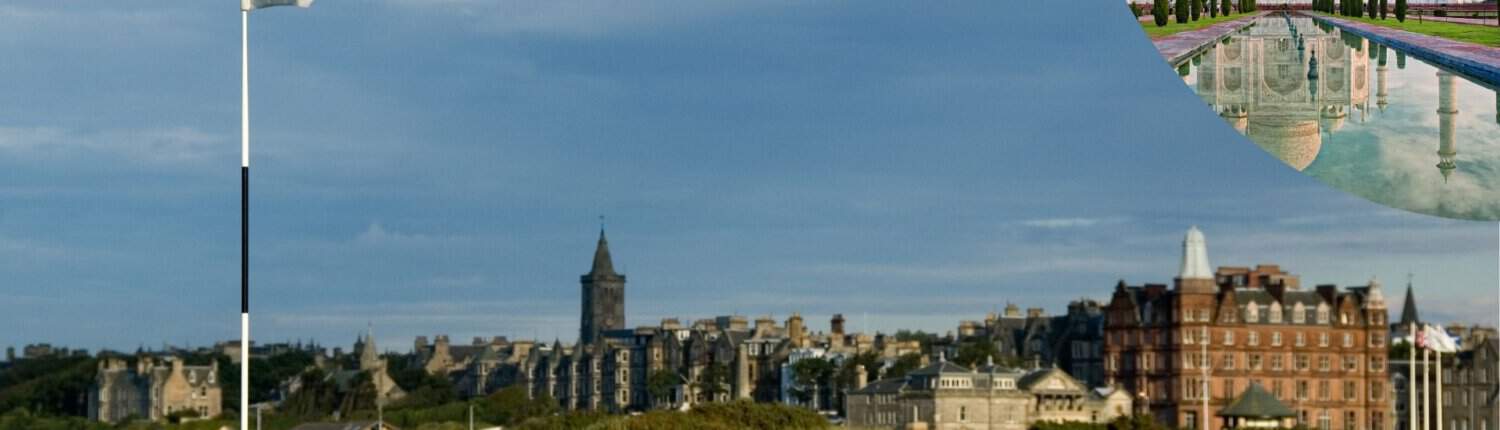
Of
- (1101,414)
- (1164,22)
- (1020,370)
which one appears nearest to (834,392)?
(1020,370)

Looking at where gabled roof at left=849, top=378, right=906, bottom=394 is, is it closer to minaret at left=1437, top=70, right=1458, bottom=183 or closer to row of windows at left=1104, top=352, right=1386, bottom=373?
row of windows at left=1104, top=352, right=1386, bottom=373

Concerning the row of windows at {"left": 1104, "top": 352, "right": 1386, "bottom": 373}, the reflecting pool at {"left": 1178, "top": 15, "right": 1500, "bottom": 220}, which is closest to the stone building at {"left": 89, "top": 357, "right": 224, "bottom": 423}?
the row of windows at {"left": 1104, "top": 352, "right": 1386, "bottom": 373}

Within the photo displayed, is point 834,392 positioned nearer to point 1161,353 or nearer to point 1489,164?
point 1161,353

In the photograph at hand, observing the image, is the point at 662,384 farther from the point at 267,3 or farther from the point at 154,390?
the point at 267,3

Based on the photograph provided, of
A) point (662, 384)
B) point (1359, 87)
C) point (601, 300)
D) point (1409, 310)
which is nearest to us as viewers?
point (1359, 87)

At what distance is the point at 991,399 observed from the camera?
A: 173 ft

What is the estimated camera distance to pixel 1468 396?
1590 inches

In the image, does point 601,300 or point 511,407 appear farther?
point 601,300

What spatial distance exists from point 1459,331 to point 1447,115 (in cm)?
2511

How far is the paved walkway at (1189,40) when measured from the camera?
16.8 meters

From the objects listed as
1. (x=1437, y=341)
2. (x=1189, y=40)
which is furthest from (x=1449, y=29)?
(x=1437, y=341)

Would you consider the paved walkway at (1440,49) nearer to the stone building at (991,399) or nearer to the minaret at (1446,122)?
the minaret at (1446,122)

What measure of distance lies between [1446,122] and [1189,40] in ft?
5.80

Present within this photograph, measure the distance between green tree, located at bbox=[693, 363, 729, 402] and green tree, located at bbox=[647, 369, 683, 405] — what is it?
0.65 m
